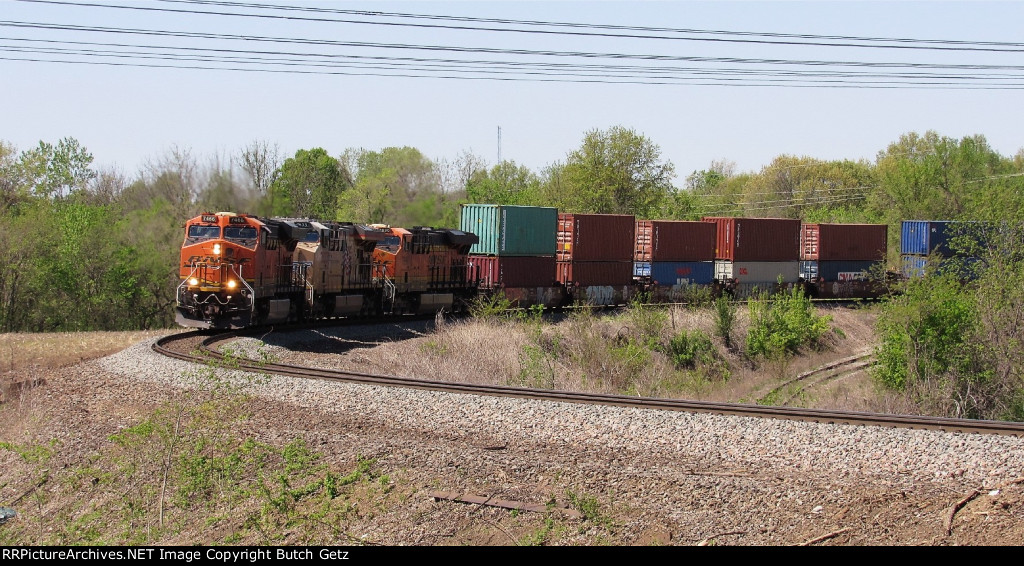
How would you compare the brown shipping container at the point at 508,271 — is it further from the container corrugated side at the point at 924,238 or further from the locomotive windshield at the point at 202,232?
the container corrugated side at the point at 924,238

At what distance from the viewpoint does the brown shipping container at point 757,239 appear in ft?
124

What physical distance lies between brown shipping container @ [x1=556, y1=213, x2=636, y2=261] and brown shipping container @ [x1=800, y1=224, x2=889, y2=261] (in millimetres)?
10154

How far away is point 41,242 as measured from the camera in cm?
3512

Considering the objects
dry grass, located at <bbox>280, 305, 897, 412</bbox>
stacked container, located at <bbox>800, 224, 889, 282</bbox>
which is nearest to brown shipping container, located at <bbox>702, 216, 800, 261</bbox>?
stacked container, located at <bbox>800, 224, 889, 282</bbox>

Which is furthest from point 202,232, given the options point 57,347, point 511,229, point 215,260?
point 511,229

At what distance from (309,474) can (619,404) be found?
5278 millimetres

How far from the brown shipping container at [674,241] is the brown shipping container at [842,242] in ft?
18.7

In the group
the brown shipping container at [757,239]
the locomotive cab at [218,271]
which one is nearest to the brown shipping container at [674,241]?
the brown shipping container at [757,239]

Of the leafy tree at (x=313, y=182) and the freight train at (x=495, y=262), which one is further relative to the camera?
the leafy tree at (x=313, y=182)

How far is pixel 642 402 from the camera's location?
13.7 meters

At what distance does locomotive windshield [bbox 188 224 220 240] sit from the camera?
2203 centimetres

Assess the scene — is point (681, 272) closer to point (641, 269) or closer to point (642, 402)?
point (641, 269)

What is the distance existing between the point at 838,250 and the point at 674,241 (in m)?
9.72
